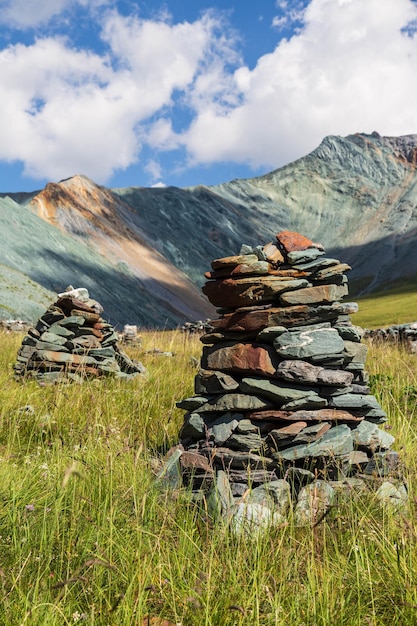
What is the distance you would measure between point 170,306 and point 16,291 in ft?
77.4

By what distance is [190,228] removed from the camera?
7981cm

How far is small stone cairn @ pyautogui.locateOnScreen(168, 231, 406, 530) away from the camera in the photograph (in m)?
4.36

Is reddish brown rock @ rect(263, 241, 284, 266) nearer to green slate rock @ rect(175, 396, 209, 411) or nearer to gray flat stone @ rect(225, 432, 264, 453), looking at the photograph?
green slate rock @ rect(175, 396, 209, 411)

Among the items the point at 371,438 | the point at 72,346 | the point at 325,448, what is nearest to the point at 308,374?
the point at 325,448

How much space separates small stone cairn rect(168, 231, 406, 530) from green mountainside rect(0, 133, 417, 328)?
2094 centimetres

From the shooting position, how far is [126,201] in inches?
2899

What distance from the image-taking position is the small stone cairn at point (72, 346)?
9.78 m

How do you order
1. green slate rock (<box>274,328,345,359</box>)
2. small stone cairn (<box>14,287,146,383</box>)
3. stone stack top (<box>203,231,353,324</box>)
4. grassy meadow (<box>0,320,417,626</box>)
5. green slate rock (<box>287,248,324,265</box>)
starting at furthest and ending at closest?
small stone cairn (<box>14,287,146,383</box>) → green slate rock (<box>287,248,324,265</box>) → stone stack top (<box>203,231,353,324</box>) → green slate rock (<box>274,328,345,359</box>) → grassy meadow (<box>0,320,417,626</box>)

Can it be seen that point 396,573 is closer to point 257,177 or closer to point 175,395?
point 175,395

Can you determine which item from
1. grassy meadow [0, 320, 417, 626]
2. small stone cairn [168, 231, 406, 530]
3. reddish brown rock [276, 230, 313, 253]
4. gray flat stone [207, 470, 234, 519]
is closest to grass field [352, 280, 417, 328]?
reddish brown rock [276, 230, 313, 253]

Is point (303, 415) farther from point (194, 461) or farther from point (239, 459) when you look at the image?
point (194, 461)

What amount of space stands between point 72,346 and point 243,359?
6133 millimetres

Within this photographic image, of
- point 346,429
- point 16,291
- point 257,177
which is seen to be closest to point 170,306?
point 16,291

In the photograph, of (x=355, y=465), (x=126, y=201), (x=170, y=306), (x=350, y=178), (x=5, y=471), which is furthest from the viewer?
(x=350, y=178)
